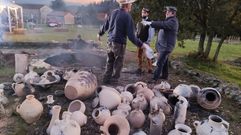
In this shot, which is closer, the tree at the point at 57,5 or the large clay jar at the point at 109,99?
the large clay jar at the point at 109,99

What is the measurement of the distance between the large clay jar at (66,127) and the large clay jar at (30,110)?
33.4 inches

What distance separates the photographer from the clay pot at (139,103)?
5156 mm

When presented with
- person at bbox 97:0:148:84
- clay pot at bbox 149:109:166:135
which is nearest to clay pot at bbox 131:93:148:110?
clay pot at bbox 149:109:166:135

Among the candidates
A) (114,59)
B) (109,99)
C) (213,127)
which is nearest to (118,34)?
(114,59)

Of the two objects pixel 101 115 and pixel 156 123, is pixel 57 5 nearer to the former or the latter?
pixel 101 115

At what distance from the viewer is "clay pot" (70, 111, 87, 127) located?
468cm

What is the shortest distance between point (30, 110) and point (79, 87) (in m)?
0.94

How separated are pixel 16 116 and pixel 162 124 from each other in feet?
8.68

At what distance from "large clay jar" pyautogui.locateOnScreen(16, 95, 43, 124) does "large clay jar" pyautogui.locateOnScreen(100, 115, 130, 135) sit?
1.37 metres

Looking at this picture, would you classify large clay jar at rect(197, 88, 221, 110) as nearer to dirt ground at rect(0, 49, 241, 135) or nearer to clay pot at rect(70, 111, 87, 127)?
dirt ground at rect(0, 49, 241, 135)

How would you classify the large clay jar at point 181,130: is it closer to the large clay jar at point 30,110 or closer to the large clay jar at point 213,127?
the large clay jar at point 213,127

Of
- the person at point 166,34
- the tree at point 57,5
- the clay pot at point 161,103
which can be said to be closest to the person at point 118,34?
the person at point 166,34

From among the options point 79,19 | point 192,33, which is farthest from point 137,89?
point 79,19

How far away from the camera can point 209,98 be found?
5.84 meters
